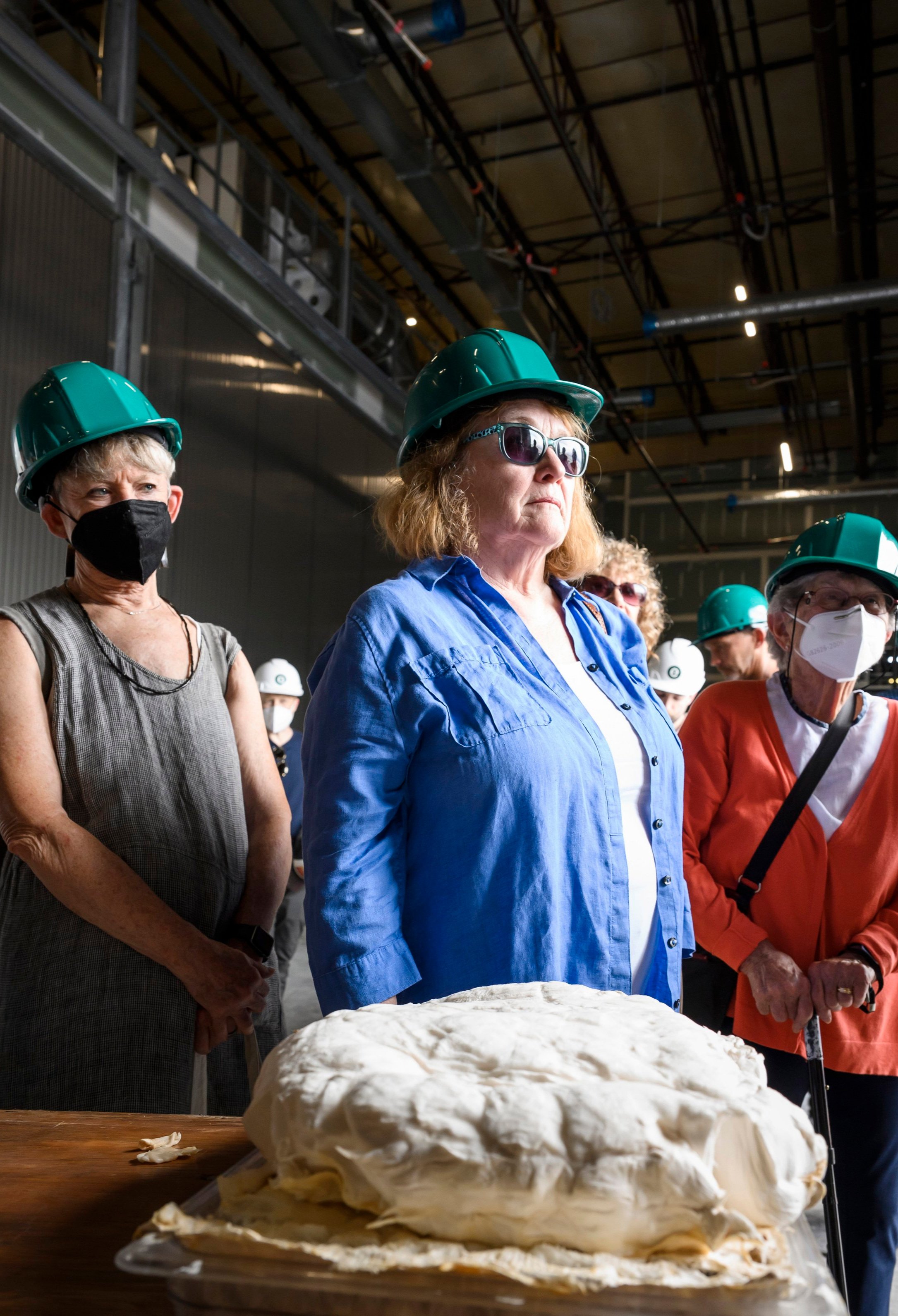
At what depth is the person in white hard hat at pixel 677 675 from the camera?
209 inches

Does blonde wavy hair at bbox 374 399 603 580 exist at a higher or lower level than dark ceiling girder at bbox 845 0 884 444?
lower

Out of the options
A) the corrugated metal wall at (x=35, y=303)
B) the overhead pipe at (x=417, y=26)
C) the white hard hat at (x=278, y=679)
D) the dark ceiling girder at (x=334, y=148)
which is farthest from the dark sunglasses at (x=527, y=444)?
the dark ceiling girder at (x=334, y=148)

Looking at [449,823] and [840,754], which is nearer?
[449,823]

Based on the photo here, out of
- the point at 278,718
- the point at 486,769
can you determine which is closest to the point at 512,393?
the point at 486,769

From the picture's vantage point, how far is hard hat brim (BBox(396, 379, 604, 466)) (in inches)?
64.5

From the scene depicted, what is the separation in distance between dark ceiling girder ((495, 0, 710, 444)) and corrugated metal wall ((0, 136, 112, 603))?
4.20 meters

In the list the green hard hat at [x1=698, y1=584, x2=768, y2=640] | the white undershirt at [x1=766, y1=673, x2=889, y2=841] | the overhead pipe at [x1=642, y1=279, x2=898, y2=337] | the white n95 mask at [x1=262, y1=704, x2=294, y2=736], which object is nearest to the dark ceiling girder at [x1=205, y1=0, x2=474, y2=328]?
the overhead pipe at [x1=642, y1=279, x2=898, y2=337]

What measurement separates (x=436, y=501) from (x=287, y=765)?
5.25 metres

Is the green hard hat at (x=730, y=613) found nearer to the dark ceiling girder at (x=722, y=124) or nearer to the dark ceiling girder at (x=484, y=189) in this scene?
the dark ceiling girder at (x=484, y=189)

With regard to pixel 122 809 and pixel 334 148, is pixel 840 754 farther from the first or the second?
pixel 334 148

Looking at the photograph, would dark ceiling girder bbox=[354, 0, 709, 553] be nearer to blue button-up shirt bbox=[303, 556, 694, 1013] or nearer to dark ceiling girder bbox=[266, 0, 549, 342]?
dark ceiling girder bbox=[266, 0, 549, 342]

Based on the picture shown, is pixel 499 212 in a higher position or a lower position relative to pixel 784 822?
higher

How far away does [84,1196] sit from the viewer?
84 centimetres

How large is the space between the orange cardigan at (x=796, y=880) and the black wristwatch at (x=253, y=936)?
0.95 meters
